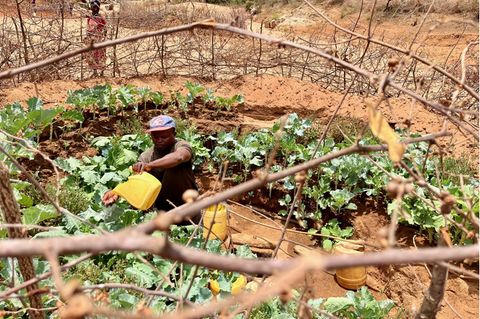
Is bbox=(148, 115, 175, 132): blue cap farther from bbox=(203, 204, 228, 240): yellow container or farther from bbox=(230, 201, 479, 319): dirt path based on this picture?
bbox=(230, 201, 479, 319): dirt path

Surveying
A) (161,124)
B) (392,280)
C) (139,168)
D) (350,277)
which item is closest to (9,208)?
(139,168)

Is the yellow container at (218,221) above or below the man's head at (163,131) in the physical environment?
below

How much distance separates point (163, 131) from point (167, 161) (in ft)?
1.09

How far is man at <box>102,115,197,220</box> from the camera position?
411cm

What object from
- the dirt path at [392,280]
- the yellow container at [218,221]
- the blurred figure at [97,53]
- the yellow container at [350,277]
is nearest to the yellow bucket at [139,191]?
the yellow container at [218,221]

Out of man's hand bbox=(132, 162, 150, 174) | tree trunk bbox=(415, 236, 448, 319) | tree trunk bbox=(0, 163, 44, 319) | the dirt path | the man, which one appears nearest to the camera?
tree trunk bbox=(415, 236, 448, 319)

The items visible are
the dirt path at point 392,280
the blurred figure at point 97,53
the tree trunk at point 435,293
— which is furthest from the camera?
the blurred figure at point 97,53

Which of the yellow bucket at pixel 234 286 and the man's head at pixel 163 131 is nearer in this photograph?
the yellow bucket at pixel 234 286

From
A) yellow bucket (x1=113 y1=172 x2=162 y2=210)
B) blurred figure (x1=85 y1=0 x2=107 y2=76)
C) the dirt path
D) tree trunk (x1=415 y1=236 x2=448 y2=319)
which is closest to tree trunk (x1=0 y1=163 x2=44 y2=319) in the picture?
tree trunk (x1=415 y1=236 x2=448 y2=319)

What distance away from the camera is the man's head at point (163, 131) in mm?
4250

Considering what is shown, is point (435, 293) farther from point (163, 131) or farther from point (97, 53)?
point (97, 53)

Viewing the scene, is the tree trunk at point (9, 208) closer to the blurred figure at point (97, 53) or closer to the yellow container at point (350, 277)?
the yellow container at point (350, 277)

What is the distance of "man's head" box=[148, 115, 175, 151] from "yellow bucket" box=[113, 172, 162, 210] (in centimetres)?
87

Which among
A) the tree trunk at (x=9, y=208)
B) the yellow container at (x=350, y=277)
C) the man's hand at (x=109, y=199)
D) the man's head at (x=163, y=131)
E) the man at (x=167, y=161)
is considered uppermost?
the tree trunk at (x=9, y=208)
